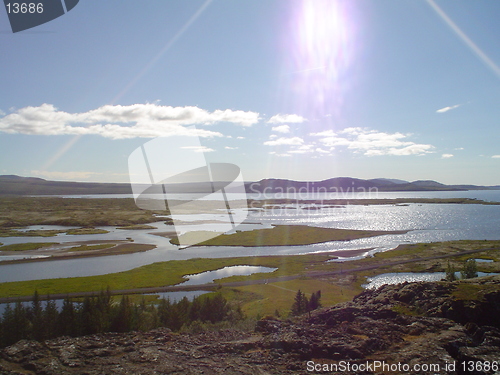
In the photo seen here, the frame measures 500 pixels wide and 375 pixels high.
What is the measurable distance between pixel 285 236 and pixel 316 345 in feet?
220

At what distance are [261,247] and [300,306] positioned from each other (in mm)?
41116

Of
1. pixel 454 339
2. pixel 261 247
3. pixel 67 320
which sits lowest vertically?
pixel 261 247

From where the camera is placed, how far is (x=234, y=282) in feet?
143

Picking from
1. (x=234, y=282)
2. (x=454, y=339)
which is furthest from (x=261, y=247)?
(x=454, y=339)

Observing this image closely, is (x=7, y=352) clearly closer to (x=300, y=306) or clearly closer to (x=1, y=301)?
(x=300, y=306)

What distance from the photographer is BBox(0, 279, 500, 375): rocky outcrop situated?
531 inches

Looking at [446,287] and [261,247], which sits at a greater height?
[446,287]

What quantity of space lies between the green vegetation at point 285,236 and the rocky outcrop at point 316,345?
5487cm

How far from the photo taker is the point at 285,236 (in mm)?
81688

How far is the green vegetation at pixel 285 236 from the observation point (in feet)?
246

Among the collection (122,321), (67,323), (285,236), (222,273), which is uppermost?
(122,321)

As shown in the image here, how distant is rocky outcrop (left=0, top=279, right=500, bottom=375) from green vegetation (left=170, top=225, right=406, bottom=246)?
54.9 metres

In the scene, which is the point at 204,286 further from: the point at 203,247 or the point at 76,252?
the point at 76,252

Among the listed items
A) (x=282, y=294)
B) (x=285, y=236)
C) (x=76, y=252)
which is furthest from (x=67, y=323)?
(x=285, y=236)
